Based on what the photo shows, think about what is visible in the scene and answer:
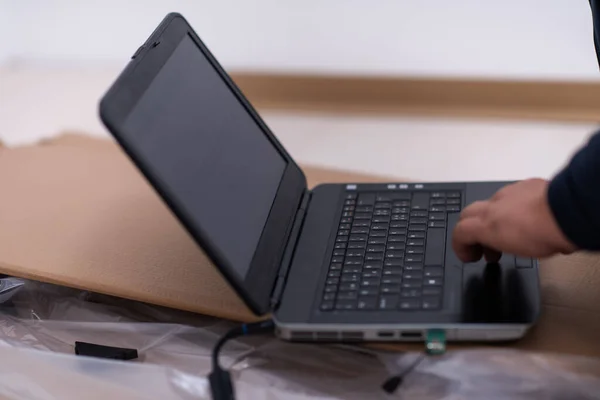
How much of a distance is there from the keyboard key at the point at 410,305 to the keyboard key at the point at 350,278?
0.05m

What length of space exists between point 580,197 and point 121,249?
42 centimetres

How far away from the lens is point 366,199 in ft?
2.36

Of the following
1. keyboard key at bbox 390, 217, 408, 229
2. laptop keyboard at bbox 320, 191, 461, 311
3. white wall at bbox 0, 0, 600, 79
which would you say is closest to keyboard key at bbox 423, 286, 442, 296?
laptop keyboard at bbox 320, 191, 461, 311

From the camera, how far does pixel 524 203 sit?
54 cm

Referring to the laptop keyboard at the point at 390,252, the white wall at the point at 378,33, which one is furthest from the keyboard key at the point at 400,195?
the white wall at the point at 378,33

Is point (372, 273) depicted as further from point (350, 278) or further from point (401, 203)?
point (401, 203)

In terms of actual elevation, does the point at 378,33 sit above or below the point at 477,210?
Result: below

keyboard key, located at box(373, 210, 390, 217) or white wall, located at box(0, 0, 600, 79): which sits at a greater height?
keyboard key, located at box(373, 210, 390, 217)

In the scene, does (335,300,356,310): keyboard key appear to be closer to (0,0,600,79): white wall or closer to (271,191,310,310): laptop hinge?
(271,191,310,310): laptop hinge

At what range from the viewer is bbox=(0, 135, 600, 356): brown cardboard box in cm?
60

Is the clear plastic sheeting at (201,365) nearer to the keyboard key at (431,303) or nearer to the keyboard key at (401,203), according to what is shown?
the keyboard key at (431,303)

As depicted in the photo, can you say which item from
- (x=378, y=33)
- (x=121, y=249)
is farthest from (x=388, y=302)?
(x=378, y=33)

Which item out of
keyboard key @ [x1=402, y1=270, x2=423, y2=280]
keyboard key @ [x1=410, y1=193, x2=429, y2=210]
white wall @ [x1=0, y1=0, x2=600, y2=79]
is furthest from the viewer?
white wall @ [x1=0, y1=0, x2=600, y2=79]

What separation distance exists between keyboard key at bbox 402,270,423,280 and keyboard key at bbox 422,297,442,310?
3 centimetres
